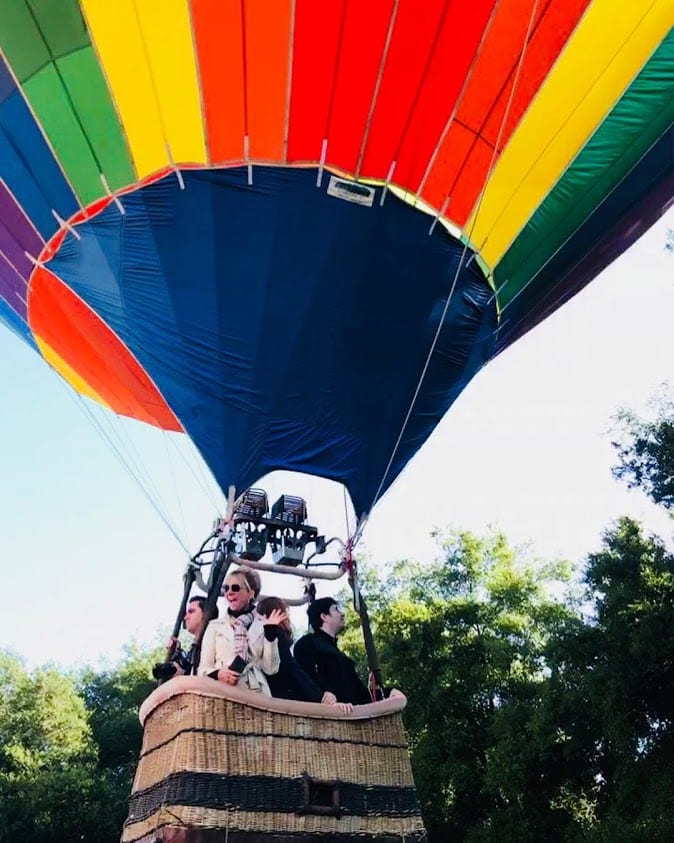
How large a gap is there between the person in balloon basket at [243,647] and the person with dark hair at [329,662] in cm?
34

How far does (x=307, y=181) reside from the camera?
4.17m

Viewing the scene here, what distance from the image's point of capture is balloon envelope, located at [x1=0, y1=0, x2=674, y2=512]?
3.87 meters

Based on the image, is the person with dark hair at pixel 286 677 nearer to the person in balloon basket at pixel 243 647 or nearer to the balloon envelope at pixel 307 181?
the person in balloon basket at pixel 243 647

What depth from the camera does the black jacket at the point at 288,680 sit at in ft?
9.67

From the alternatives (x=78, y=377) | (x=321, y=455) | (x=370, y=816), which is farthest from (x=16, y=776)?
(x=370, y=816)

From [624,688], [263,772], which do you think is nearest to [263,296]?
[263,772]

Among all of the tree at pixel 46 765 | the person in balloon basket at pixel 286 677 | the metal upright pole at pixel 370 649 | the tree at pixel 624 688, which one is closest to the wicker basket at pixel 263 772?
the person in balloon basket at pixel 286 677

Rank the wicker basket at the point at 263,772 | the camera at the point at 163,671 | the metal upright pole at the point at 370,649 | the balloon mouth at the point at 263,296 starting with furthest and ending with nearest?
1. the balloon mouth at the point at 263,296
2. the metal upright pole at the point at 370,649
3. the camera at the point at 163,671
4. the wicker basket at the point at 263,772

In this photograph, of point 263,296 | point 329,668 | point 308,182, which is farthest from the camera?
Answer: point 263,296

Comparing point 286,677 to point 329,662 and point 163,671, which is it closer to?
point 329,662

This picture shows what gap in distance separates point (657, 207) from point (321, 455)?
2.51 meters

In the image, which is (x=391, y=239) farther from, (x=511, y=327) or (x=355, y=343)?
(x=511, y=327)

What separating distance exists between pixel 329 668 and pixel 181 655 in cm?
67

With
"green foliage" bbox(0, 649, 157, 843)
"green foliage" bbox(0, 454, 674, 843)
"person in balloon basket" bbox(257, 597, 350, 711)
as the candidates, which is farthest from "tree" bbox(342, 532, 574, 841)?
"person in balloon basket" bbox(257, 597, 350, 711)
